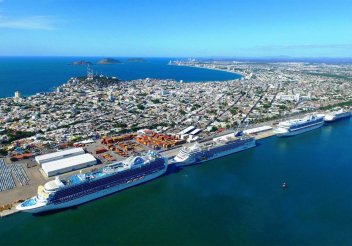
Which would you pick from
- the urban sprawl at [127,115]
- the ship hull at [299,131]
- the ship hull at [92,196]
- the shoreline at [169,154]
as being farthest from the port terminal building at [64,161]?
the ship hull at [299,131]

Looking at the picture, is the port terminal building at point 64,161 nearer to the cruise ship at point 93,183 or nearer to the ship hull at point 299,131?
the cruise ship at point 93,183

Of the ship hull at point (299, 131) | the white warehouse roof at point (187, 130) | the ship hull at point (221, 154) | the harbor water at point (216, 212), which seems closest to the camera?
the harbor water at point (216, 212)

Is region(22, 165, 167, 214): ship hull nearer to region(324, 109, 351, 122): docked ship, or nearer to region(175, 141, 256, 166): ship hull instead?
region(175, 141, 256, 166): ship hull

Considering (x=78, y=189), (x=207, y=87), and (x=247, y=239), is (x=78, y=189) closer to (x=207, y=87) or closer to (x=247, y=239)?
(x=247, y=239)

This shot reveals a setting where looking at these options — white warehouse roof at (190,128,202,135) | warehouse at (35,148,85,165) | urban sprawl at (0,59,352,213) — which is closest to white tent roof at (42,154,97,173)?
warehouse at (35,148,85,165)

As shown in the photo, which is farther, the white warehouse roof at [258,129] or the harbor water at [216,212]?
the white warehouse roof at [258,129]

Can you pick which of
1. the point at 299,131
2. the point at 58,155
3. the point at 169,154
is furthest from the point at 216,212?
the point at 299,131
